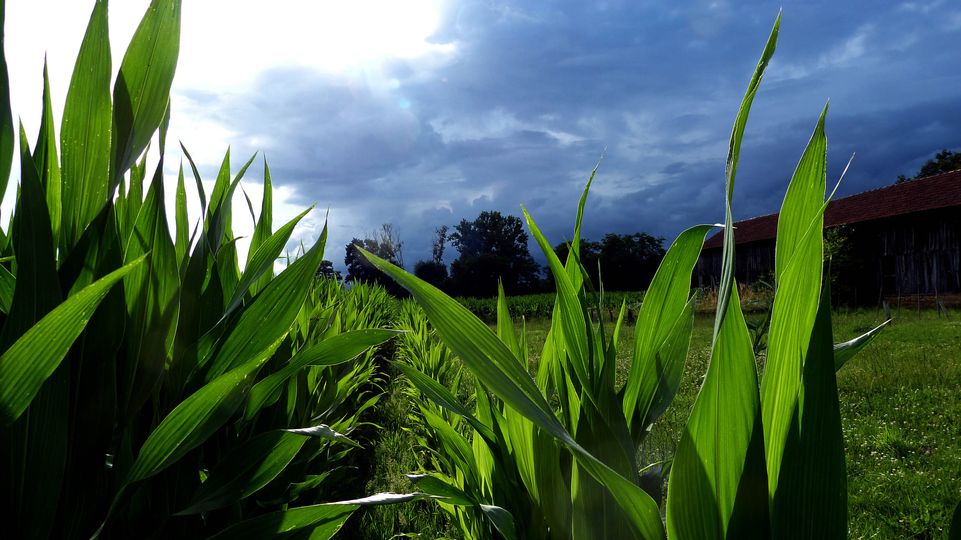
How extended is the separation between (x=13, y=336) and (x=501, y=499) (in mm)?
732

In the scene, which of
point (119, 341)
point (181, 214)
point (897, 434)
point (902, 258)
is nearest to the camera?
point (119, 341)

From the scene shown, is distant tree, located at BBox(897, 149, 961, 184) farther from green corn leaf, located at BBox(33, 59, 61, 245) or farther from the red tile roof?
green corn leaf, located at BBox(33, 59, 61, 245)

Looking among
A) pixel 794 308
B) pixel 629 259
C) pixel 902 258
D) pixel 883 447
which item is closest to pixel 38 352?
pixel 794 308

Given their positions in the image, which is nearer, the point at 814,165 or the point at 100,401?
the point at 814,165

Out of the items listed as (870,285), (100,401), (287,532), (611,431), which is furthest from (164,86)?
(870,285)

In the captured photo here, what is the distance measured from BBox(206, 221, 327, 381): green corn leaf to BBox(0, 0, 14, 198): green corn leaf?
12.0 inches

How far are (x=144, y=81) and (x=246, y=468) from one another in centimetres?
51

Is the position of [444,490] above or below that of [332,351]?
below

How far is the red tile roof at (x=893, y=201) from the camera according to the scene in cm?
1695

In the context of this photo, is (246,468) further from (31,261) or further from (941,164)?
(941,164)

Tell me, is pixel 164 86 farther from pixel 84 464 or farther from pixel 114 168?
pixel 84 464

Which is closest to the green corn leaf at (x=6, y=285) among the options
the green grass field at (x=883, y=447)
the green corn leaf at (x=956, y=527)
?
the green corn leaf at (x=956, y=527)

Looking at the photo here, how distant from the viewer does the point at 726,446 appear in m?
0.48

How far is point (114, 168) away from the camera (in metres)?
0.65
